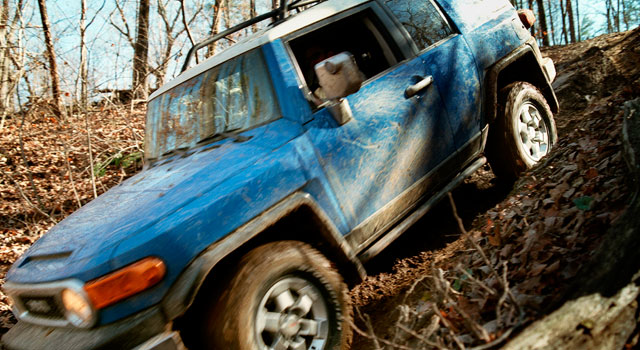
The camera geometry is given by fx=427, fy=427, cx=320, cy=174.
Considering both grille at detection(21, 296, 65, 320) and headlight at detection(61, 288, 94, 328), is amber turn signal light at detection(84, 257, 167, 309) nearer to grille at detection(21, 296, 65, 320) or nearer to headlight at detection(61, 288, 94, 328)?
headlight at detection(61, 288, 94, 328)

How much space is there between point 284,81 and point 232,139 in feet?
1.62

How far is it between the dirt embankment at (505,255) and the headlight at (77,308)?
3.90 feet

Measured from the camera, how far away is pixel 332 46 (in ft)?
11.8

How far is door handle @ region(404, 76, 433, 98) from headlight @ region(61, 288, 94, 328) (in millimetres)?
2348

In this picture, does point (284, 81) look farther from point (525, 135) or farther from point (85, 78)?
point (85, 78)

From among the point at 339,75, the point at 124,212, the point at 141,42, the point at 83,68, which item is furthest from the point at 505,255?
the point at 141,42

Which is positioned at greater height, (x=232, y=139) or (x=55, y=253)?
(x=232, y=139)

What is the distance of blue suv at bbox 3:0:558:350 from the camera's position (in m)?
1.94

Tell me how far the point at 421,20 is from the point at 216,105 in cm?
187

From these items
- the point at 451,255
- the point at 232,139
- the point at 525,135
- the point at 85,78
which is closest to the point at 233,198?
the point at 232,139

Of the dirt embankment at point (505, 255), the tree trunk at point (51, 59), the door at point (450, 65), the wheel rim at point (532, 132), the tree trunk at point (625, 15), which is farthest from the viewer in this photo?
the tree trunk at point (625, 15)

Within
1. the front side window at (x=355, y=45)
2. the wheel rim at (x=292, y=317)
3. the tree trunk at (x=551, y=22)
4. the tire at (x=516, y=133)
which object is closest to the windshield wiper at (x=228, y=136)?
the front side window at (x=355, y=45)

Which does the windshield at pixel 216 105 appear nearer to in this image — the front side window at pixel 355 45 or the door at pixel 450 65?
the front side window at pixel 355 45

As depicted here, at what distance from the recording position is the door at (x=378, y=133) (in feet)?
8.88
